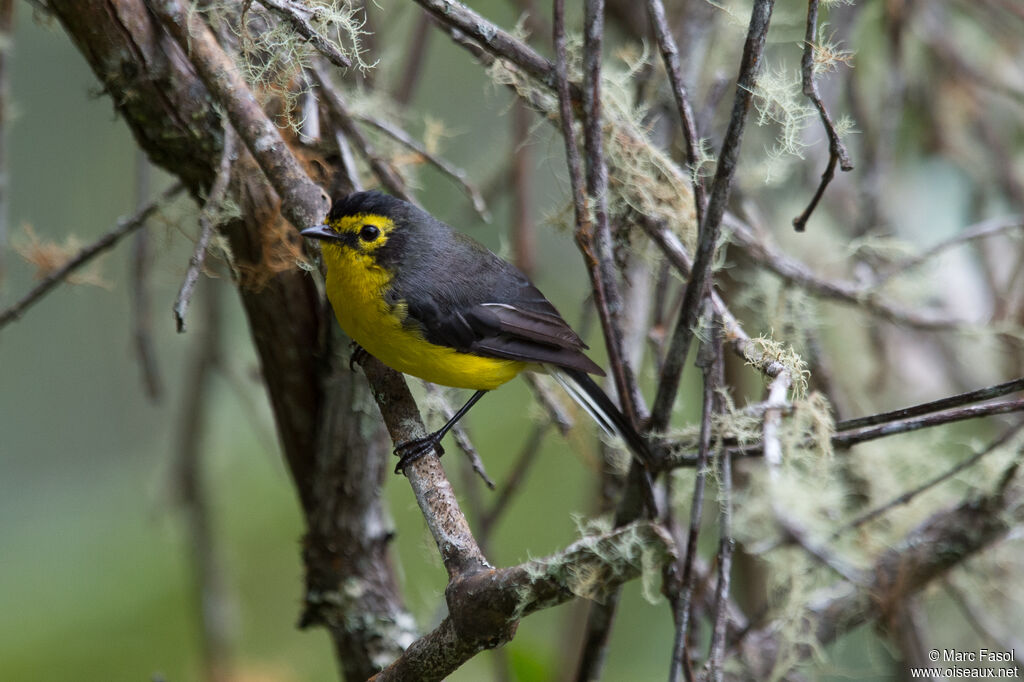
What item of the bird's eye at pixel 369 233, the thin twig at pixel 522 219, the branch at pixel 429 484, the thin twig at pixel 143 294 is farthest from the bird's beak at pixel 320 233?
the thin twig at pixel 522 219

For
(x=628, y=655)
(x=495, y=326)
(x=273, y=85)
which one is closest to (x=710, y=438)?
(x=495, y=326)

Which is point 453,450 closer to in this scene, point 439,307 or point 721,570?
point 439,307

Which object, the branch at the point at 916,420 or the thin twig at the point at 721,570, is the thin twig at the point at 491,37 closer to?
the thin twig at the point at 721,570

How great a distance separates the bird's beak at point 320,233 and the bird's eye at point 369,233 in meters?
0.11

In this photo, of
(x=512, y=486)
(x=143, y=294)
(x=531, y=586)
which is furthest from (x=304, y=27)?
(x=512, y=486)

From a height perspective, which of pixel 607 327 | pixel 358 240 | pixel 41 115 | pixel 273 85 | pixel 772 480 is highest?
pixel 41 115

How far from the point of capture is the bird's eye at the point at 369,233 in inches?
92.6

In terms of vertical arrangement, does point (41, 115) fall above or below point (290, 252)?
above

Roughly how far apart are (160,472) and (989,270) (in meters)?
3.78

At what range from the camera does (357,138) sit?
2.40m

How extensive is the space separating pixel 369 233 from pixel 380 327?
0.84ft

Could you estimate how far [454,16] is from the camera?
196cm

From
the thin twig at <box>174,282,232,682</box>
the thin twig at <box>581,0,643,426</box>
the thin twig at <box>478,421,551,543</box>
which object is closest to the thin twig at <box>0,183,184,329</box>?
the thin twig at <box>174,282,232,682</box>

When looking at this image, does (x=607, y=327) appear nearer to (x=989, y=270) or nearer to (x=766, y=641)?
(x=766, y=641)
